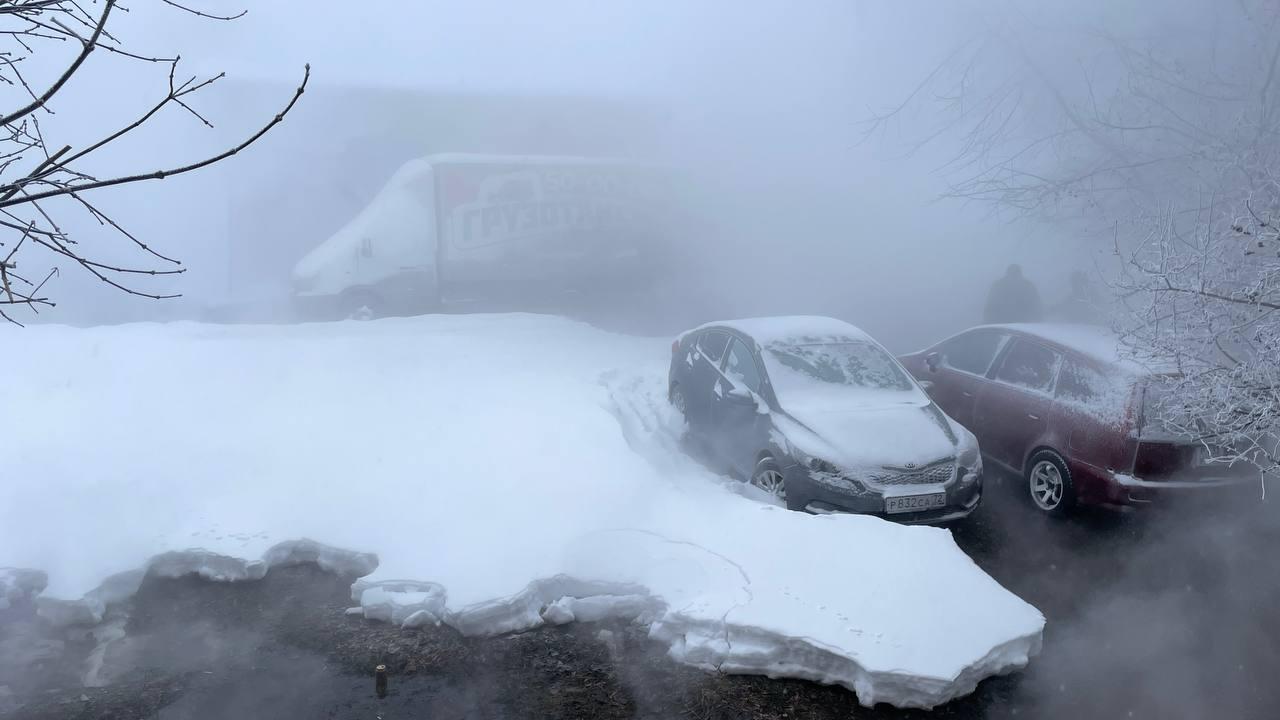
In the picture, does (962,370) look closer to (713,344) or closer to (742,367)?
(742,367)

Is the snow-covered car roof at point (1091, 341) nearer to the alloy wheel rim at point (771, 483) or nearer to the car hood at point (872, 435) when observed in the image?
the car hood at point (872, 435)

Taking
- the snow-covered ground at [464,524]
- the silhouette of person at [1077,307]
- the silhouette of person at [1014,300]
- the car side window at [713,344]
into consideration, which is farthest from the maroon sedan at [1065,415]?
the silhouette of person at [1077,307]

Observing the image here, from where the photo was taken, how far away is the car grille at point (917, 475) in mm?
5555

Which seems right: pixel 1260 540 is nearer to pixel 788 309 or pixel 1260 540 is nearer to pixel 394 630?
pixel 394 630

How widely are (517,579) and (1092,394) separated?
4.64m

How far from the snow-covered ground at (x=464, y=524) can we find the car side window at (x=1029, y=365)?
8.07ft

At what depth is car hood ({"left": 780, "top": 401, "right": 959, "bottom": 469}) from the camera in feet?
18.5

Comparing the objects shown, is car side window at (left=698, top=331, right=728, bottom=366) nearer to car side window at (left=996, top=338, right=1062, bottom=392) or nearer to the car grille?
the car grille

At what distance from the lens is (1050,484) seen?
20.8 ft

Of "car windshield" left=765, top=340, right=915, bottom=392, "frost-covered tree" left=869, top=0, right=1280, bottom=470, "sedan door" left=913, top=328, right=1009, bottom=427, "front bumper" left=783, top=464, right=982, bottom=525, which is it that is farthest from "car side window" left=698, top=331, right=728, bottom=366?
"frost-covered tree" left=869, top=0, right=1280, bottom=470

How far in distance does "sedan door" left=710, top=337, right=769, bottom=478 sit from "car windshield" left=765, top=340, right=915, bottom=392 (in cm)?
24

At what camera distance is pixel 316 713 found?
3570 millimetres

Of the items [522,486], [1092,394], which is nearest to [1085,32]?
[1092,394]

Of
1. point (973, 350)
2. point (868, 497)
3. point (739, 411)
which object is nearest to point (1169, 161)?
point (973, 350)
